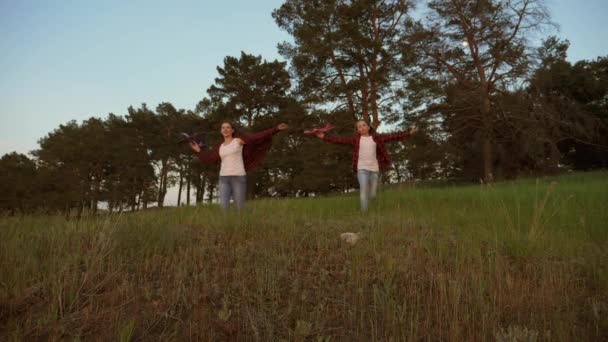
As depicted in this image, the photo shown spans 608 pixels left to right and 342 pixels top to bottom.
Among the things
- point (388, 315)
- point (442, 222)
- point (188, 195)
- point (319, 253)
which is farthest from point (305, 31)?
point (188, 195)

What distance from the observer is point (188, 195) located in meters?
46.7

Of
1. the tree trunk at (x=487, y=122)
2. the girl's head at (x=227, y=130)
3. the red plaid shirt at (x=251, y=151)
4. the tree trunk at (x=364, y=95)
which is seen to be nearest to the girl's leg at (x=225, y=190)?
the red plaid shirt at (x=251, y=151)

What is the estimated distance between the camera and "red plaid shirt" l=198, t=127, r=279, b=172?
7.18 meters

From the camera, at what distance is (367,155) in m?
6.90

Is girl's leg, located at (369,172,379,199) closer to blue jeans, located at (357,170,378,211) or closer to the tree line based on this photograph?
blue jeans, located at (357,170,378,211)

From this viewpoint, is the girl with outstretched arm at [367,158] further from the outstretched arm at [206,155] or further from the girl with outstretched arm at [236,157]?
the outstretched arm at [206,155]

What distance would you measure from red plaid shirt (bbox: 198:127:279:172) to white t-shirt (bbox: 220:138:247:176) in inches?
9.8

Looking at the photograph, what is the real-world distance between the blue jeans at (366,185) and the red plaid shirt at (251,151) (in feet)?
6.84

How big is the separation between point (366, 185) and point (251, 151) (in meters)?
2.63

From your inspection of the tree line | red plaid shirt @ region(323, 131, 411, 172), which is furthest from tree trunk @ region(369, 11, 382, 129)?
red plaid shirt @ region(323, 131, 411, 172)

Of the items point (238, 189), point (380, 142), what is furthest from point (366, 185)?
point (238, 189)

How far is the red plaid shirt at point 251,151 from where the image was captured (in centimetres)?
718

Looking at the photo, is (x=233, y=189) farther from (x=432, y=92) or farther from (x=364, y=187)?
(x=432, y=92)

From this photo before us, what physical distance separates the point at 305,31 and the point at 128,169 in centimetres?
2530
